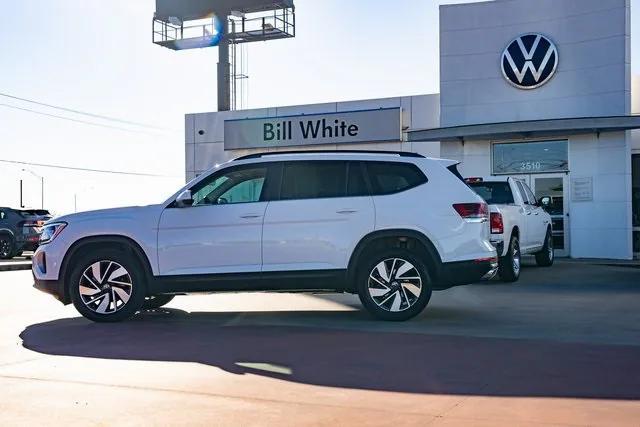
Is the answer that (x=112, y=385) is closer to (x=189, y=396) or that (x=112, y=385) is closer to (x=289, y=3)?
(x=189, y=396)

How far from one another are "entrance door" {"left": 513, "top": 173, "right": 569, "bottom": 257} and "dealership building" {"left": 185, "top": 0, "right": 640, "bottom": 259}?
0.03m

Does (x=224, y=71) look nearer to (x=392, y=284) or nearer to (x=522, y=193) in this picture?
(x=522, y=193)

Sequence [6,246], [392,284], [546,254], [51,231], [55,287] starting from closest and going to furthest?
[392,284], [55,287], [51,231], [546,254], [6,246]

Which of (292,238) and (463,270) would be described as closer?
(463,270)

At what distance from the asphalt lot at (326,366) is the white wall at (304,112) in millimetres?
13345

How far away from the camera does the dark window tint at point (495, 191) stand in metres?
15.1

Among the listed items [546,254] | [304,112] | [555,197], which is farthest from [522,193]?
[304,112]

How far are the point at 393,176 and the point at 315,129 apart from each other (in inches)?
632

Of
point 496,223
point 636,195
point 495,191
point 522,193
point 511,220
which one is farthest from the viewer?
point 636,195

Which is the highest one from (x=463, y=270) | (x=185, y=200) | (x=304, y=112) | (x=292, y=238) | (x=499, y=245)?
(x=304, y=112)

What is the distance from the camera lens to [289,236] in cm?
948

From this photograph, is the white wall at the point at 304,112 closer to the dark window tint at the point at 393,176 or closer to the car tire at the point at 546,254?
the car tire at the point at 546,254

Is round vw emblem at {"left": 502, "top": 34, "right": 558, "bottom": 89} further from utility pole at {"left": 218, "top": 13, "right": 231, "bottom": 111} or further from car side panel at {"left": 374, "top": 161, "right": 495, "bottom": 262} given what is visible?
utility pole at {"left": 218, "top": 13, "right": 231, "bottom": 111}

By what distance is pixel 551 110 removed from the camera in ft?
71.2
